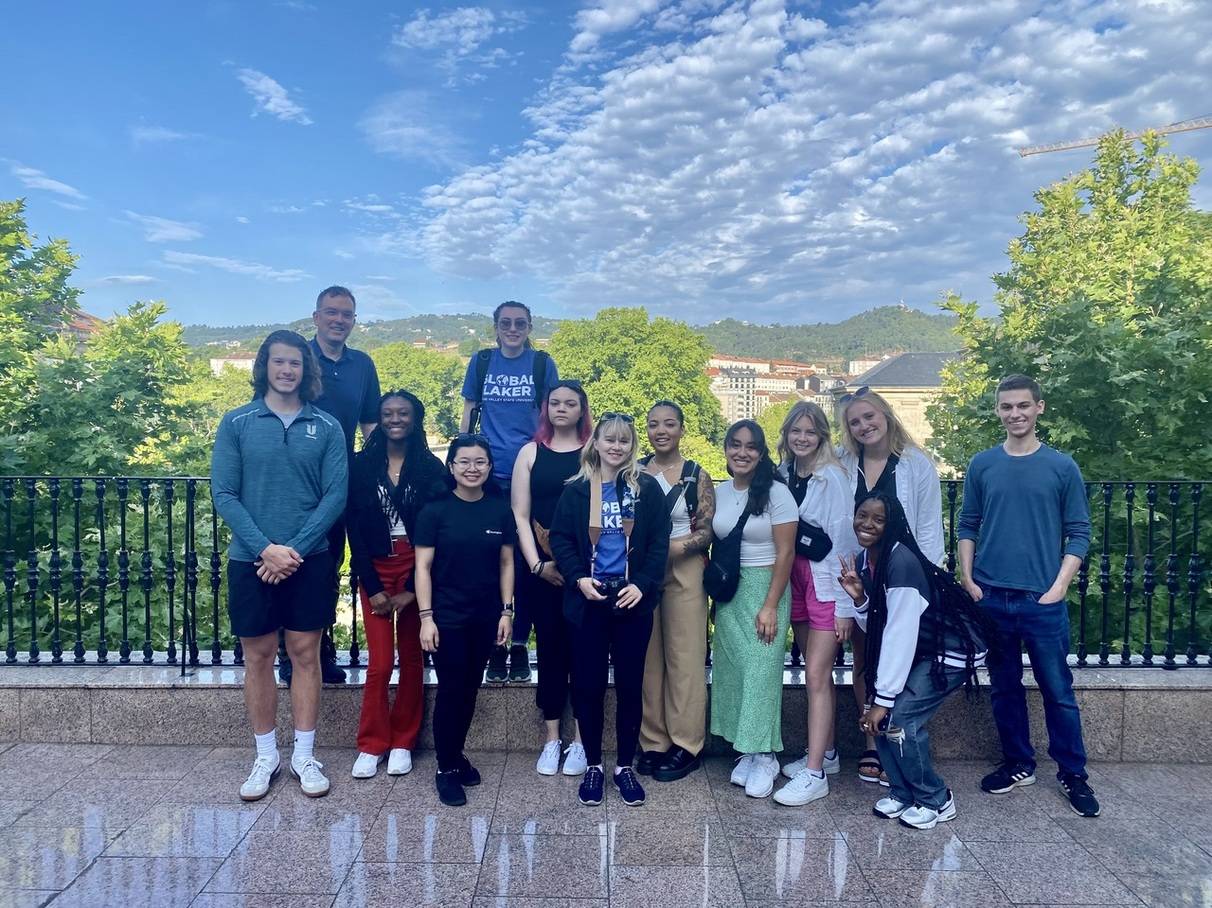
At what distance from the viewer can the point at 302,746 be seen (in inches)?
150

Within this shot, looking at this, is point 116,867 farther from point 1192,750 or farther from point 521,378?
point 1192,750

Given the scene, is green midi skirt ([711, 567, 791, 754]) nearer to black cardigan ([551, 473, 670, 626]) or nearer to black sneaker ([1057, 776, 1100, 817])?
black cardigan ([551, 473, 670, 626])

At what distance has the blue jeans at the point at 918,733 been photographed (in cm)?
352

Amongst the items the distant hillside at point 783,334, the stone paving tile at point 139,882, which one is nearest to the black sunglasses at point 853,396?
the stone paving tile at point 139,882

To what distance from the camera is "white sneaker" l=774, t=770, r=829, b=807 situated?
3.67m

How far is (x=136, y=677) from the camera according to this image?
14.3 ft

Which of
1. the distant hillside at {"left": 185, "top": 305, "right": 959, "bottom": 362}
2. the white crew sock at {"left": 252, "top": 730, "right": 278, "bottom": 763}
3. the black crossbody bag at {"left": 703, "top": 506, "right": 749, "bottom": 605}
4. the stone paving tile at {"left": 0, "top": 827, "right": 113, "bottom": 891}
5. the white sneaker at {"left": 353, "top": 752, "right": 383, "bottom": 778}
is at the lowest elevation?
the stone paving tile at {"left": 0, "top": 827, "right": 113, "bottom": 891}

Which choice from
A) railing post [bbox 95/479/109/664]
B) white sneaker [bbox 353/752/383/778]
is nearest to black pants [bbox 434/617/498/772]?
white sneaker [bbox 353/752/383/778]

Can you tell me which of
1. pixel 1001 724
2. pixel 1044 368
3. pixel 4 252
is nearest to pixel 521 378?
pixel 1001 724

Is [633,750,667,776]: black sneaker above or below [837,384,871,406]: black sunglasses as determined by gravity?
below

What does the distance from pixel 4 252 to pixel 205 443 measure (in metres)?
9.20

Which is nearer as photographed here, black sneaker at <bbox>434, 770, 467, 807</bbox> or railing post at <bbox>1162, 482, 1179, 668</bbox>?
black sneaker at <bbox>434, 770, 467, 807</bbox>

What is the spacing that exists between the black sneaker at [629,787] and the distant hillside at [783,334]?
374ft

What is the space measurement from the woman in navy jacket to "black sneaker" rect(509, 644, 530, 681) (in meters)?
0.62
